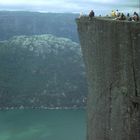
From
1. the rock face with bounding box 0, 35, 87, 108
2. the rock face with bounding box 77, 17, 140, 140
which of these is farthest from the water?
the rock face with bounding box 77, 17, 140, 140

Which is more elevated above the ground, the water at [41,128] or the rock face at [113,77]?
the rock face at [113,77]

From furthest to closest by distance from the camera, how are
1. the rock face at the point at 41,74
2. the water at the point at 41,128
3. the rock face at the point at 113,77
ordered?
the rock face at the point at 41,74, the water at the point at 41,128, the rock face at the point at 113,77

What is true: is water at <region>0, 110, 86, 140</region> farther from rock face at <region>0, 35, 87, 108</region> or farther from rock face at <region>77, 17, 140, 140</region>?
rock face at <region>77, 17, 140, 140</region>

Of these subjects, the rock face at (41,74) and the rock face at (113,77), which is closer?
the rock face at (113,77)

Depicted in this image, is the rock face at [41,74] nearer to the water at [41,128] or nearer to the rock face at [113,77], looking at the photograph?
the water at [41,128]

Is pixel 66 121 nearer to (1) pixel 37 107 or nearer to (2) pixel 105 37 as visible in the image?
(1) pixel 37 107

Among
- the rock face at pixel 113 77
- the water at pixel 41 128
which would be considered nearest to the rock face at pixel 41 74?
the water at pixel 41 128
